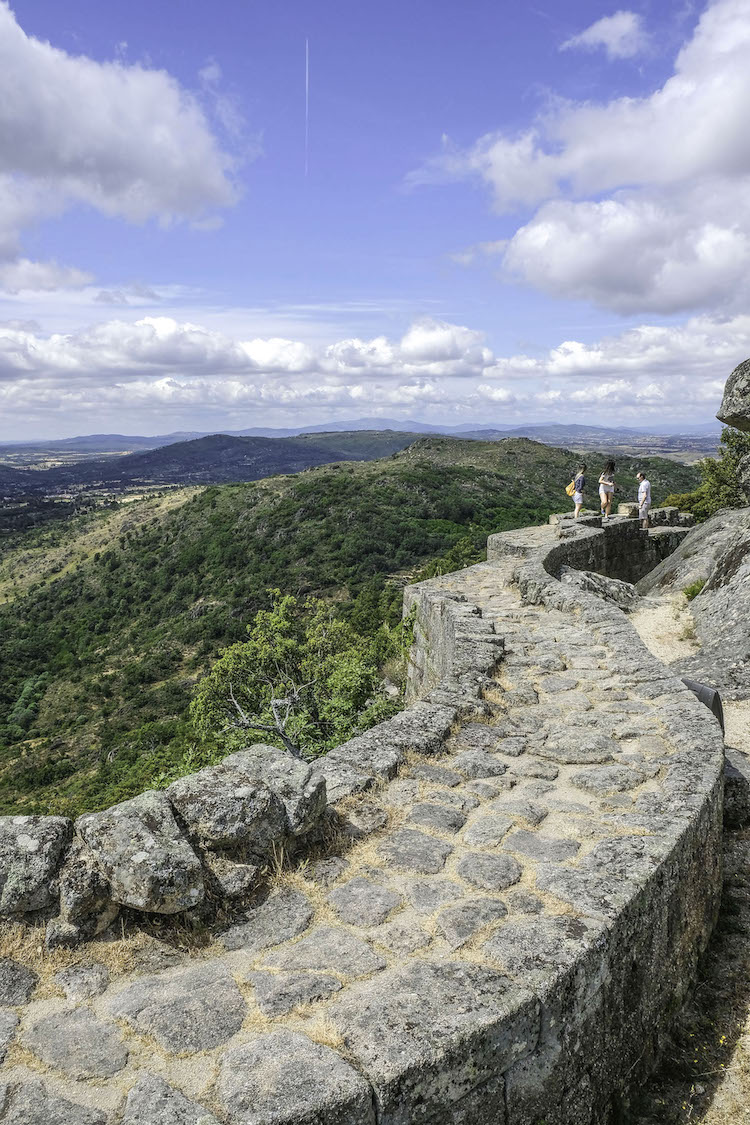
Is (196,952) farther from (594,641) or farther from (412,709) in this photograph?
(594,641)

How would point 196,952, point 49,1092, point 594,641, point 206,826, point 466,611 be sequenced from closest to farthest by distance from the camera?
point 49,1092
point 196,952
point 206,826
point 594,641
point 466,611

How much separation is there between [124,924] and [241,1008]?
81 centimetres

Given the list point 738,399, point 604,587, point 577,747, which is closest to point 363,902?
point 577,747

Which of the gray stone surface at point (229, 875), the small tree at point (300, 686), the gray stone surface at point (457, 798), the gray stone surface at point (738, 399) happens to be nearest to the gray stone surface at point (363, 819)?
the gray stone surface at point (457, 798)

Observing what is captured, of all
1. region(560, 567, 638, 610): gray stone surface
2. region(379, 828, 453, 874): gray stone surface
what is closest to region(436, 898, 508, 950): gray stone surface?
region(379, 828, 453, 874): gray stone surface

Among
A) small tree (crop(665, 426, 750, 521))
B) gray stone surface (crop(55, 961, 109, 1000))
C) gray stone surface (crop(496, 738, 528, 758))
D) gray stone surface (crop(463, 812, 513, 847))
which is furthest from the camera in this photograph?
small tree (crop(665, 426, 750, 521))

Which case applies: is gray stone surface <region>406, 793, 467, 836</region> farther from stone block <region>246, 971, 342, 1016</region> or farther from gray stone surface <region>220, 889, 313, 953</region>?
stone block <region>246, 971, 342, 1016</region>

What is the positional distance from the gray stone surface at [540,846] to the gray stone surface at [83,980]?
2175mm

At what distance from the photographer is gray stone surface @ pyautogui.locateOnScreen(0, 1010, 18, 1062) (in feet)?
8.15

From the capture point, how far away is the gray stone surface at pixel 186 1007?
2543mm

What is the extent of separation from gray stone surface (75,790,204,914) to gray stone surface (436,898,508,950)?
45.6 inches

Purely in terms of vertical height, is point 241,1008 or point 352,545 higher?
point 241,1008

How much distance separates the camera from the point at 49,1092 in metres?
2.28

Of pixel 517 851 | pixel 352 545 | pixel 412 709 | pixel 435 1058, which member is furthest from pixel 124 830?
pixel 352 545
